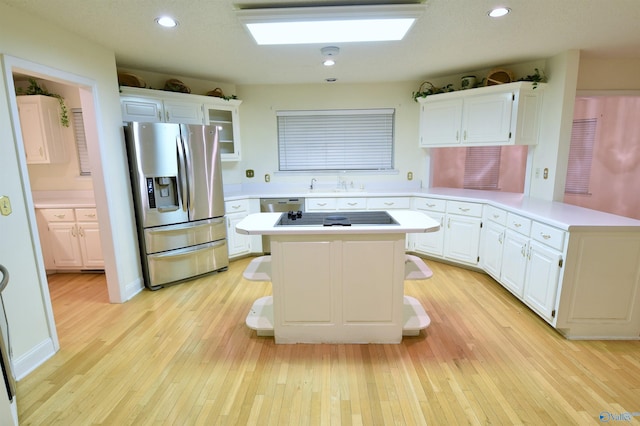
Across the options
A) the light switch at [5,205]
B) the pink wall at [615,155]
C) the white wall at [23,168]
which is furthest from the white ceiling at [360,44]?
the pink wall at [615,155]

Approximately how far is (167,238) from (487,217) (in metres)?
3.40

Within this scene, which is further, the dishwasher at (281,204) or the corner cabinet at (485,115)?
the dishwasher at (281,204)

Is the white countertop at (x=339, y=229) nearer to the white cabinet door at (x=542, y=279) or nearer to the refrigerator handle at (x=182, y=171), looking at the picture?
the white cabinet door at (x=542, y=279)

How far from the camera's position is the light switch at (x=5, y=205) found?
185 cm

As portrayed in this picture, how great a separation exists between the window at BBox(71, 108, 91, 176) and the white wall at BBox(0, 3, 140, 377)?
1281 millimetres

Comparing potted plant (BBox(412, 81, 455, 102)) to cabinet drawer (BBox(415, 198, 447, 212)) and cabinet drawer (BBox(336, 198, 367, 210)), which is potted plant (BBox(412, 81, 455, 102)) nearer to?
cabinet drawer (BBox(415, 198, 447, 212))

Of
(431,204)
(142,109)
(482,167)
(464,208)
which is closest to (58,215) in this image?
(142,109)

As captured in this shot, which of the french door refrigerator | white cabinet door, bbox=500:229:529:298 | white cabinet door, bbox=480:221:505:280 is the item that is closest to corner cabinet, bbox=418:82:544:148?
white cabinet door, bbox=480:221:505:280

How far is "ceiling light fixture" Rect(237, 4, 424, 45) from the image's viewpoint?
2010 mm

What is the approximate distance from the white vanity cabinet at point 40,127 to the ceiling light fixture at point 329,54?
312 centimetres

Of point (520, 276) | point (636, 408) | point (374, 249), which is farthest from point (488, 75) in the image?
point (636, 408)

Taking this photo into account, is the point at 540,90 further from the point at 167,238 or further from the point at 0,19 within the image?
the point at 0,19

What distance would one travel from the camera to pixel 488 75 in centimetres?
343

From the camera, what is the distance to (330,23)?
2.16 meters
